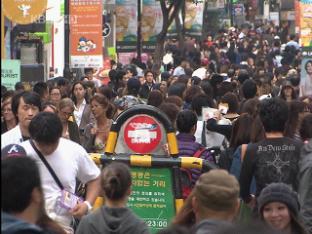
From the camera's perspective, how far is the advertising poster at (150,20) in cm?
3481

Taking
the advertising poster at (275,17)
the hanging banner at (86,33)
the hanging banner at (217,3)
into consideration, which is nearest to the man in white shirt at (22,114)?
the hanging banner at (86,33)

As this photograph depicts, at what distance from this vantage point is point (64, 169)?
729 centimetres

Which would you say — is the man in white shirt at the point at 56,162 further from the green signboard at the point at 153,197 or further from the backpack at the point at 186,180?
the backpack at the point at 186,180

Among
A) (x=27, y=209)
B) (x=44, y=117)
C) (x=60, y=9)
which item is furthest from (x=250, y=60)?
(x=27, y=209)

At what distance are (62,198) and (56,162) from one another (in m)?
0.28

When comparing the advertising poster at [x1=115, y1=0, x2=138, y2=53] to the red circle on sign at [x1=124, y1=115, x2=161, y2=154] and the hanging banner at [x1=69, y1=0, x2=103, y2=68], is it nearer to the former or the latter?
the hanging banner at [x1=69, y1=0, x2=103, y2=68]

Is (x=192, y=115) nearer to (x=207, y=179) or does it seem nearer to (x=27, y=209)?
(x=207, y=179)

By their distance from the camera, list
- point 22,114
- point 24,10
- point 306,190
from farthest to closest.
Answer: point 24,10 < point 22,114 < point 306,190

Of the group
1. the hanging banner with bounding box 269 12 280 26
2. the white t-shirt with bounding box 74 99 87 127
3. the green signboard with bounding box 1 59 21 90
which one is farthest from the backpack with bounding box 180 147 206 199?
the hanging banner with bounding box 269 12 280 26

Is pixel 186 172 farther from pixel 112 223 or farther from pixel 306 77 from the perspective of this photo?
pixel 306 77

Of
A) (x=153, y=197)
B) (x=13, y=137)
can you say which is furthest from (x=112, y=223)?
(x=13, y=137)

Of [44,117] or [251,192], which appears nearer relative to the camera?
[44,117]

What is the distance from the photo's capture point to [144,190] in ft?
26.9

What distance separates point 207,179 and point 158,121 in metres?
2.87
